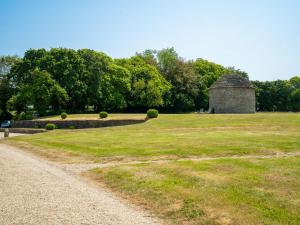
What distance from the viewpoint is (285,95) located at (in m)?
75.6

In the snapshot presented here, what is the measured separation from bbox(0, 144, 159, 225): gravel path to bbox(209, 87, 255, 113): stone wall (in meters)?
39.2

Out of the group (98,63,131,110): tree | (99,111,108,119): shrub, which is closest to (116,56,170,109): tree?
(98,63,131,110): tree

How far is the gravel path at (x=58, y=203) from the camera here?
6.91m

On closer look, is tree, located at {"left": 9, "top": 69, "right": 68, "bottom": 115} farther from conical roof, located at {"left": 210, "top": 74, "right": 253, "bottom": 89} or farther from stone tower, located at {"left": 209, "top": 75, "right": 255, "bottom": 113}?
conical roof, located at {"left": 210, "top": 74, "right": 253, "bottom": 89}

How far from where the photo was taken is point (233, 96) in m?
48.2

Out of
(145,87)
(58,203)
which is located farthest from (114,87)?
(58,203)

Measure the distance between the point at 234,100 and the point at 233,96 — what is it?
0.61 m

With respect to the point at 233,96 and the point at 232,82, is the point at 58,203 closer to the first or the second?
the point at 233,96

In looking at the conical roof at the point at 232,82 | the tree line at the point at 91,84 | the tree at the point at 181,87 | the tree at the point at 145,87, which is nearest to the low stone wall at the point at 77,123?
the tree line at the point at 91,84

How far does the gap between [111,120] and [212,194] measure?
32.8 metres

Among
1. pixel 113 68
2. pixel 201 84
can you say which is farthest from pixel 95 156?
pixel 201 84

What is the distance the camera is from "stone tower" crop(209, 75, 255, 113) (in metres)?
48.2

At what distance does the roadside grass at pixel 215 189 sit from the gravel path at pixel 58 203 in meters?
0.73

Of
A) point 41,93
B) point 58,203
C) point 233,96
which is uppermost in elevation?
point 41,93
